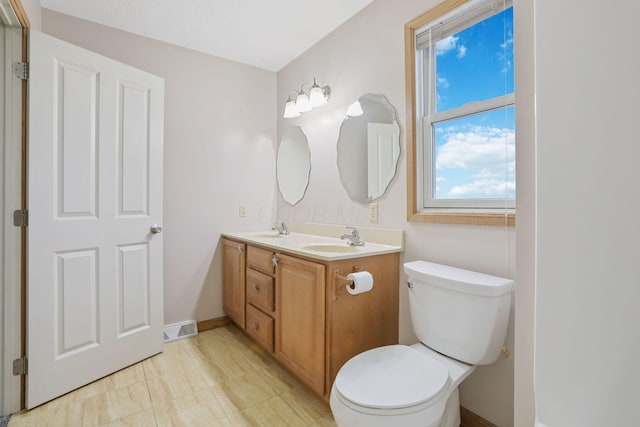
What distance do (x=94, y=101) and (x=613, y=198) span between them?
2.31 meters

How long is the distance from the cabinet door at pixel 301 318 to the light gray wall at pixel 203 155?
3.39ft

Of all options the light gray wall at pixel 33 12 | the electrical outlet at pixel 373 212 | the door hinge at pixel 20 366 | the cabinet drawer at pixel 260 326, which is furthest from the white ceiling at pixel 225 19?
the door hinge at pixel 20 366

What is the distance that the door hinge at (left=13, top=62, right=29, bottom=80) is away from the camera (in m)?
1.52

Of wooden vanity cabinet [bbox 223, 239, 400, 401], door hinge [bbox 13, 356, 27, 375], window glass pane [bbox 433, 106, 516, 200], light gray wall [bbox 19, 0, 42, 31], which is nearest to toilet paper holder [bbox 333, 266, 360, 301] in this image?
Result: wooden vanity cabinet [bbox 223, 239, 400, 401]

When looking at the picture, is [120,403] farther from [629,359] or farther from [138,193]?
[629,359]

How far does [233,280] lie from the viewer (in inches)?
94.8

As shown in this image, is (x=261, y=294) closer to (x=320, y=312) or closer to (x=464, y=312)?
(x=320, y=312)

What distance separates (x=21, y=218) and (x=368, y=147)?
193 cm

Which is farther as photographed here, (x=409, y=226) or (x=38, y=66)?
(x=409, y=226)

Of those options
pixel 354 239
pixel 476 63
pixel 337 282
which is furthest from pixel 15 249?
pixel 476 63

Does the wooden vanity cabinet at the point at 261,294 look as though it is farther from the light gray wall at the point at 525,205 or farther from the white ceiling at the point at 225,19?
the white ceiling at the point at 225,19

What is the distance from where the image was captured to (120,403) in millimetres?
1604

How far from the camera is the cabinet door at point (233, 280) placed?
89.2 inches

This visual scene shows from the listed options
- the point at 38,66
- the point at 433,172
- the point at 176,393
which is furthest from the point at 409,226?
the point at 38,66
